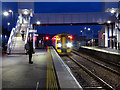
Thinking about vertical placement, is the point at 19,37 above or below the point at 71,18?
below

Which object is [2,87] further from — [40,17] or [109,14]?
[109,14]

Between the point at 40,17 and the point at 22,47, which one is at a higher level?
the point at 40,17

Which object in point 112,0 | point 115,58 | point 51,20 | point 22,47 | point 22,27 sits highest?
point 112,0

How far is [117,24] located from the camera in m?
25.7

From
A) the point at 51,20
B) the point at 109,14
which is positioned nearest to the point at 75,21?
the point at 51,20

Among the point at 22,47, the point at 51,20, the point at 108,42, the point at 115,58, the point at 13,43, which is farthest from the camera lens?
the point at 108,42

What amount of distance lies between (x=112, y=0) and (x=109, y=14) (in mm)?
3435

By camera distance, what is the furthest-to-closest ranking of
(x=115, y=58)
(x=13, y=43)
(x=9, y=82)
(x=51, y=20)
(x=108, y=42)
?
(x=108, y=42) → (x=51, y=20) → (x=13, y=43) → (x=115, y=58) → (x=9, y=82)

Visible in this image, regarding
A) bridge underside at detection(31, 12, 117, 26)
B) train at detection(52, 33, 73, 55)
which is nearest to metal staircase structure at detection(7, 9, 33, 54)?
bridge underside at detection(31, 12, 117, 26)

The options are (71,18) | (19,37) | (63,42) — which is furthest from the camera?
(71,18)

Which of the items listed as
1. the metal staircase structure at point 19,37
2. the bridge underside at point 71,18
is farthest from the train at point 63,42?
the bridge underside at point 71,18

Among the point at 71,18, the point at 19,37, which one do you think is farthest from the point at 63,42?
the point at 71,18

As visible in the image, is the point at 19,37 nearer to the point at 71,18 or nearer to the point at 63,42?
the point at 63,42

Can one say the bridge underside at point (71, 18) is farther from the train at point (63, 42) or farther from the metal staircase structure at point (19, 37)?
the train at point (63, 42)
